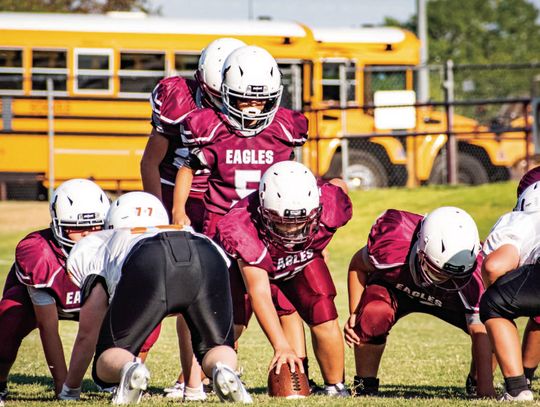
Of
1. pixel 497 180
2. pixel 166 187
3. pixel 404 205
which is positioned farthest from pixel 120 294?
pixel 497 180

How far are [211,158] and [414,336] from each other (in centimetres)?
382

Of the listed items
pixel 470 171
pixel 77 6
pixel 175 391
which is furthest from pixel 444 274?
pixel 77 6

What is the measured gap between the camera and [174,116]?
691cm

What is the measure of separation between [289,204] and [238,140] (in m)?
A: 0.91

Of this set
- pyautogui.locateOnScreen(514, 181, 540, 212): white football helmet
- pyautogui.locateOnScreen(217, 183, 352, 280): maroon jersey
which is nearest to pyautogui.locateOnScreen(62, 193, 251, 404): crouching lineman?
pyautogui.locateOnScreen(217, 183, 352, 280): maroon jersey

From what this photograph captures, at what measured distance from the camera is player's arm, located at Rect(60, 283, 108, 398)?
5.34m

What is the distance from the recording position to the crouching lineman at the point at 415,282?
5797mm

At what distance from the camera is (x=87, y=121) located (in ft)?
59.6

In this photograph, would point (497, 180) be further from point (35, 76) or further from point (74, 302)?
point (74, 302)

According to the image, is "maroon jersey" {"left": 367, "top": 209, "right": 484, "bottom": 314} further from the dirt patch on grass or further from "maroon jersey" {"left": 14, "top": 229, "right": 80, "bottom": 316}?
the dirt patch on grass

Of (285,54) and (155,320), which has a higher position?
(285,54)

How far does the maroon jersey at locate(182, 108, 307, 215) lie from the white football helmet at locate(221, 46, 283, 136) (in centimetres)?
7

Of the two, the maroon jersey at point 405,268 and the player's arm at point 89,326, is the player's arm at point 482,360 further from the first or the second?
the player's arm at point 89,326

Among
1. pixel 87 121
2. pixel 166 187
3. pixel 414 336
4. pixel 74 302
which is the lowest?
pixel 414 336
